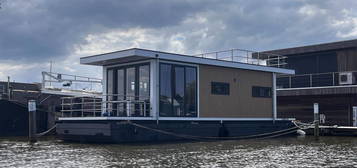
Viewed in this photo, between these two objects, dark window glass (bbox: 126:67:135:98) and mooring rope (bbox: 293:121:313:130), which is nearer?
dark window glass (bbox: 126:67:135:98)

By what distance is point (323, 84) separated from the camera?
28625 millimetres

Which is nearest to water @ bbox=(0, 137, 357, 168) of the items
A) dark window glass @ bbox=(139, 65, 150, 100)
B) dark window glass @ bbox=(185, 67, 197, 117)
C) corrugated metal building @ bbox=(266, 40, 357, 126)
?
dark window glass @ bbox=(139, 65, 150, 100)

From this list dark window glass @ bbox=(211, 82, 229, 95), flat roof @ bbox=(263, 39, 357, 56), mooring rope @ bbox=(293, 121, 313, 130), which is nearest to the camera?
dark window glass @ bbox=(211, 82, 229, 95)

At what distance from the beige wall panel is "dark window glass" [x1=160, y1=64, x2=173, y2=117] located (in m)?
1.76

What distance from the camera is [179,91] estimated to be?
18.9 m

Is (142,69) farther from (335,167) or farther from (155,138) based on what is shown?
(335,167)

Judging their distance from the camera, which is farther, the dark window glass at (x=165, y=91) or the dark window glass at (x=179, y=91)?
the dark window glass at (x=179, y=91)

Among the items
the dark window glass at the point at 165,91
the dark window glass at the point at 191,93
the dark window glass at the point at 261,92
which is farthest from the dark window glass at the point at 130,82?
the dark window glass at the point at 261,92

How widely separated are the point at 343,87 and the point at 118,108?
42.3 ft

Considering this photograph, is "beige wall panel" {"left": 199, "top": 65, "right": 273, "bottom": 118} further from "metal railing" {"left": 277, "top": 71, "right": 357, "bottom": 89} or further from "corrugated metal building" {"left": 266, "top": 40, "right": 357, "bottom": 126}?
"metal railing" {"left": 277, "top": 71, "right": 357, "bottom": 89}

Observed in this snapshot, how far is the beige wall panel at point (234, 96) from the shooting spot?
1997 cm

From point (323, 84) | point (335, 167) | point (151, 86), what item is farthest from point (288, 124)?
point (335, 167)

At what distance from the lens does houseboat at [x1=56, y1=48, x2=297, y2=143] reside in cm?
1712

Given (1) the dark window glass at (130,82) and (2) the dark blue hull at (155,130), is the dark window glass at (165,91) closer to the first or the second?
(2) the dark blue hull at (155,130)
